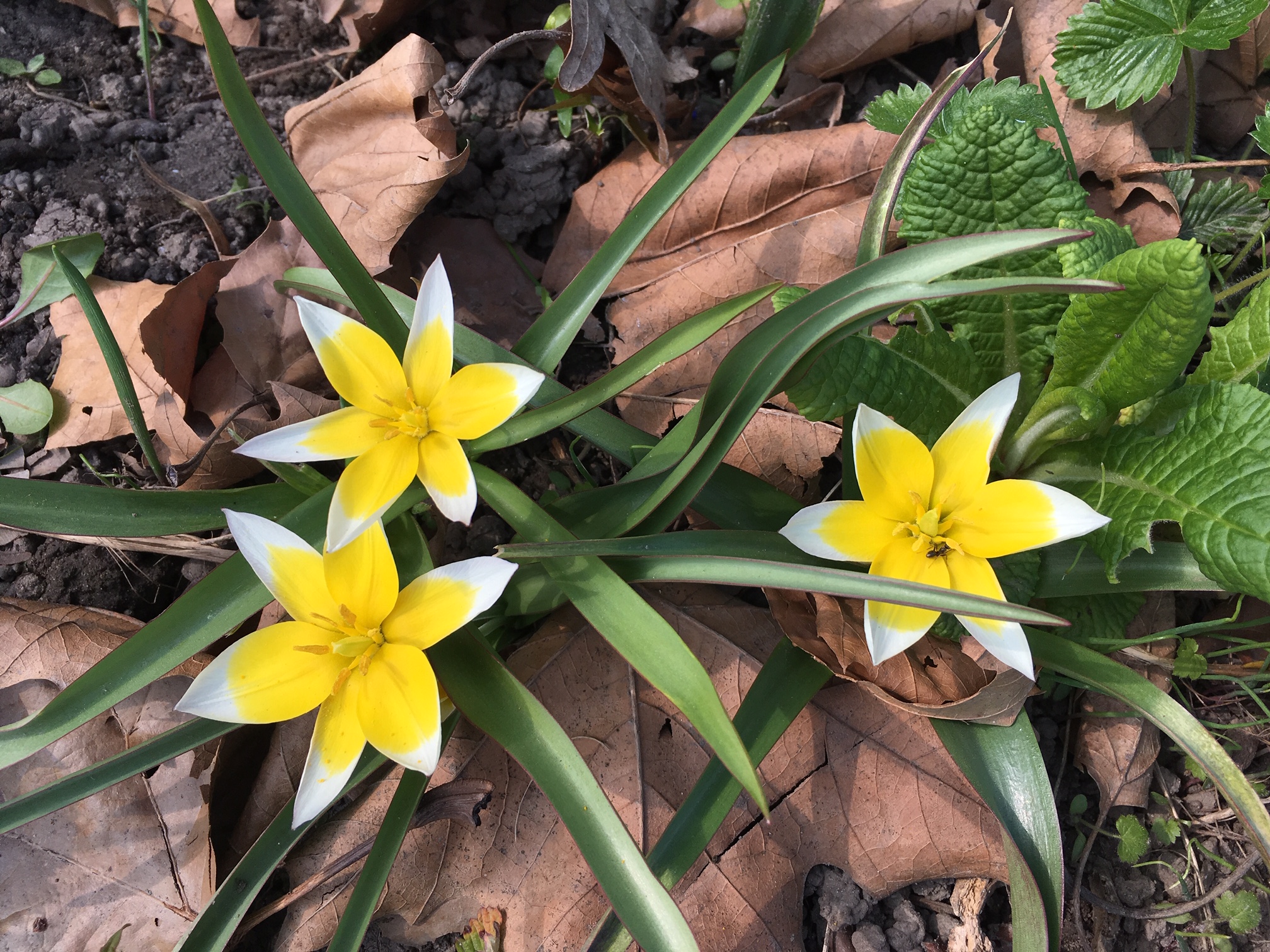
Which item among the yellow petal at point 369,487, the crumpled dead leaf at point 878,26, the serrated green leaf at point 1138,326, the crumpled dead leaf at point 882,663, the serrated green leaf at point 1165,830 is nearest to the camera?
the serrated green leaf at point 1138,326

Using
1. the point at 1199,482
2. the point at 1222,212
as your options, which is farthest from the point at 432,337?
the point at 1222,212

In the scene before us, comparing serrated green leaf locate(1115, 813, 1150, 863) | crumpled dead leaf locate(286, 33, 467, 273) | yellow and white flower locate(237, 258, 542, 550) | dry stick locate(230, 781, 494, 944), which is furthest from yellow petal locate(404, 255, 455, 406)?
serrated green leaf locate(1115, 813, 1150, 863)

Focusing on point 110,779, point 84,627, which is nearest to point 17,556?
point 84,627

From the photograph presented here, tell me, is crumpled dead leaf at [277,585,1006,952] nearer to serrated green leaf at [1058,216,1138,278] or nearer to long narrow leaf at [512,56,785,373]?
long narrow leaf at [512,56,785,373]

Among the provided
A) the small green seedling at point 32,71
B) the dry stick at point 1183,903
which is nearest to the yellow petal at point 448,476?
the dry stick at point 1183,903

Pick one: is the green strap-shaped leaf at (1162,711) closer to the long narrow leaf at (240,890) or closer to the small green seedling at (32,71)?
the long narrow leaf at (240,890)

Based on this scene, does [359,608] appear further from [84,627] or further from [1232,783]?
[1232,783]
